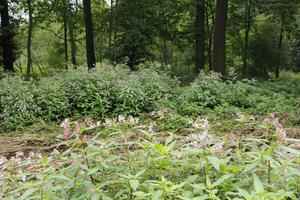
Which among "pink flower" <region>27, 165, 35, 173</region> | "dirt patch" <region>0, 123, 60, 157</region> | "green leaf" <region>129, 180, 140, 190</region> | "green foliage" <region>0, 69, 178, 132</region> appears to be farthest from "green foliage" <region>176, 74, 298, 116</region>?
"green leaf" <region>129, 180, 140, 190</region>

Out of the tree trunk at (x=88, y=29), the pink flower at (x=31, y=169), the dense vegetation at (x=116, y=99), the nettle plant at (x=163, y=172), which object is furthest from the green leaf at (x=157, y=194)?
the tree trunk at (x=88, y=29)

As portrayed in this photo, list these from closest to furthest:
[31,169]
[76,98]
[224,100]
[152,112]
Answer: [31,169]
[152,112]
[76,98]
[224,100]

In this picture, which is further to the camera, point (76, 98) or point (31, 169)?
point (76, 98)

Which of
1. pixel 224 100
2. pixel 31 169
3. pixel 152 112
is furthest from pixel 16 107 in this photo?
pixel 31 169

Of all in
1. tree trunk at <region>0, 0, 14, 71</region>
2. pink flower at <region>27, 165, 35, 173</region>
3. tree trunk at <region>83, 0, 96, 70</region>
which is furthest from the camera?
tree trunk at <region>0, 0, 14, 71</region>

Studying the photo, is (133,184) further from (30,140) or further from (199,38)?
(199,38)

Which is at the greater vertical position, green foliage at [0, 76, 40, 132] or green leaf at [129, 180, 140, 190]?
green leaf at [129, 180, 140, 190]

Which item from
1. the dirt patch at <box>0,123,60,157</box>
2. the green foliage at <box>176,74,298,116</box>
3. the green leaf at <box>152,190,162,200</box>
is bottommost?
the dirt patch at <box>0,123,60,157</box>

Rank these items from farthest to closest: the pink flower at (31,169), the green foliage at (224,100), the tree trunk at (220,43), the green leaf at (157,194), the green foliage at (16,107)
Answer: the tree trunk at (220,43)
the green foliage at (224,100)
the green foliage at (16,107)
the pink flower at (31,169)
the green leaf at (157,194)

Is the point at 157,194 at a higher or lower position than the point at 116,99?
higher

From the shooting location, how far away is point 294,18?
52.6 ft

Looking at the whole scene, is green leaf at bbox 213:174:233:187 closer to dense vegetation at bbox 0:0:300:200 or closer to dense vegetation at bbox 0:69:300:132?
dense vegetation at bbox 0:0:300:200

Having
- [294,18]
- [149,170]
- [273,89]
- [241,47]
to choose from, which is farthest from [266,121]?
[241,47]

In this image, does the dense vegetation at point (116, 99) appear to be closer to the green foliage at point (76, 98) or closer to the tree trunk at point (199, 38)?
the green foliage at point (76, 98)
